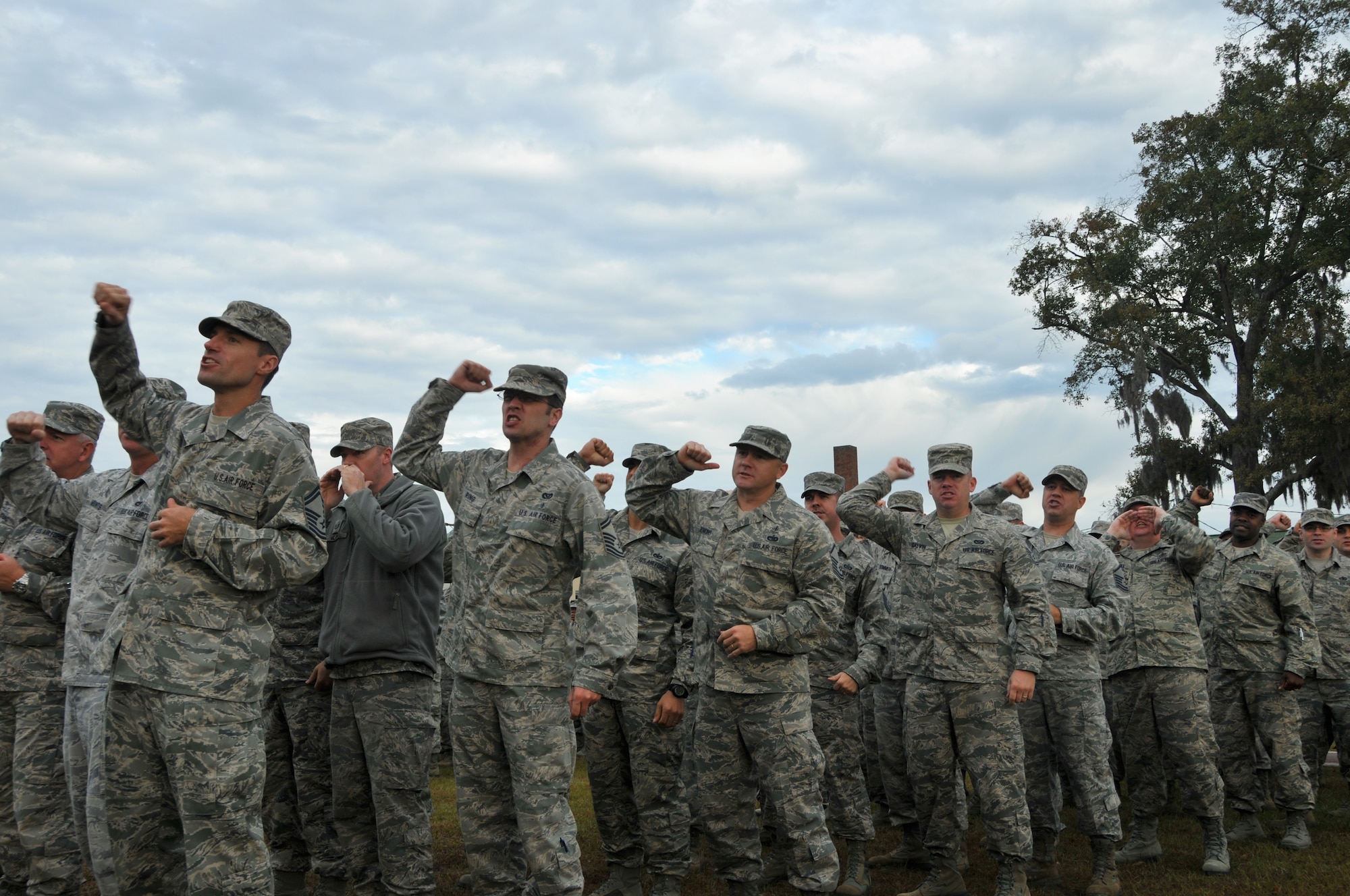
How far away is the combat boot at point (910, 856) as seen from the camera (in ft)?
25.1

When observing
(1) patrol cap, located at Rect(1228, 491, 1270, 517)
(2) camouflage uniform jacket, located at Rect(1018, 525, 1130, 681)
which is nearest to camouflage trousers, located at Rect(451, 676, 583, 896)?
(2) camouflage uniform jacket, located at Rect(1018, 525, 1130, 681)

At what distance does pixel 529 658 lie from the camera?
4852mm

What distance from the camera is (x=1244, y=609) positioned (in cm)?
913

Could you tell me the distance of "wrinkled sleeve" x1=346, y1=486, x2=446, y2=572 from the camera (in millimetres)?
5148

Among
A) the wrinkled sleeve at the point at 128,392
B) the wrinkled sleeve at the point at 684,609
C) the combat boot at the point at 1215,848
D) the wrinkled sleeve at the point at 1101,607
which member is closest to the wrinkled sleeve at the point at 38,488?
the wrinkled sleeve at the point at 128,392

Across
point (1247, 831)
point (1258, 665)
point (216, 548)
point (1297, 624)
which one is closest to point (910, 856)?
point (1247, 831)

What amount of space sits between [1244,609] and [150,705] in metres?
8.58

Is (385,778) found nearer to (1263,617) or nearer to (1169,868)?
(1169,868)

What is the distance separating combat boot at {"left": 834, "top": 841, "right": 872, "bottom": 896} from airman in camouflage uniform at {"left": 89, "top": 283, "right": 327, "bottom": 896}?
13.5 feet

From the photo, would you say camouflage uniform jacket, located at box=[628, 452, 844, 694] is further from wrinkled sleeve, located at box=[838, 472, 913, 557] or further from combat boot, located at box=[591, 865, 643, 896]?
combat boot, located at box=[591, 865, 643, 896]

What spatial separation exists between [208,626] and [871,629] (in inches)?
187

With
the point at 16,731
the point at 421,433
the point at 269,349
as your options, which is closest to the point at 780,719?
the point at 421,433

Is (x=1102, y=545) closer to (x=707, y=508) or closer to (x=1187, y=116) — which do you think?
(x=707, y=508)

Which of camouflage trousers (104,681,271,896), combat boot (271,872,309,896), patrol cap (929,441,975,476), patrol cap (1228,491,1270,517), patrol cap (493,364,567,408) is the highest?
patrol cap (493,364,567,408)
